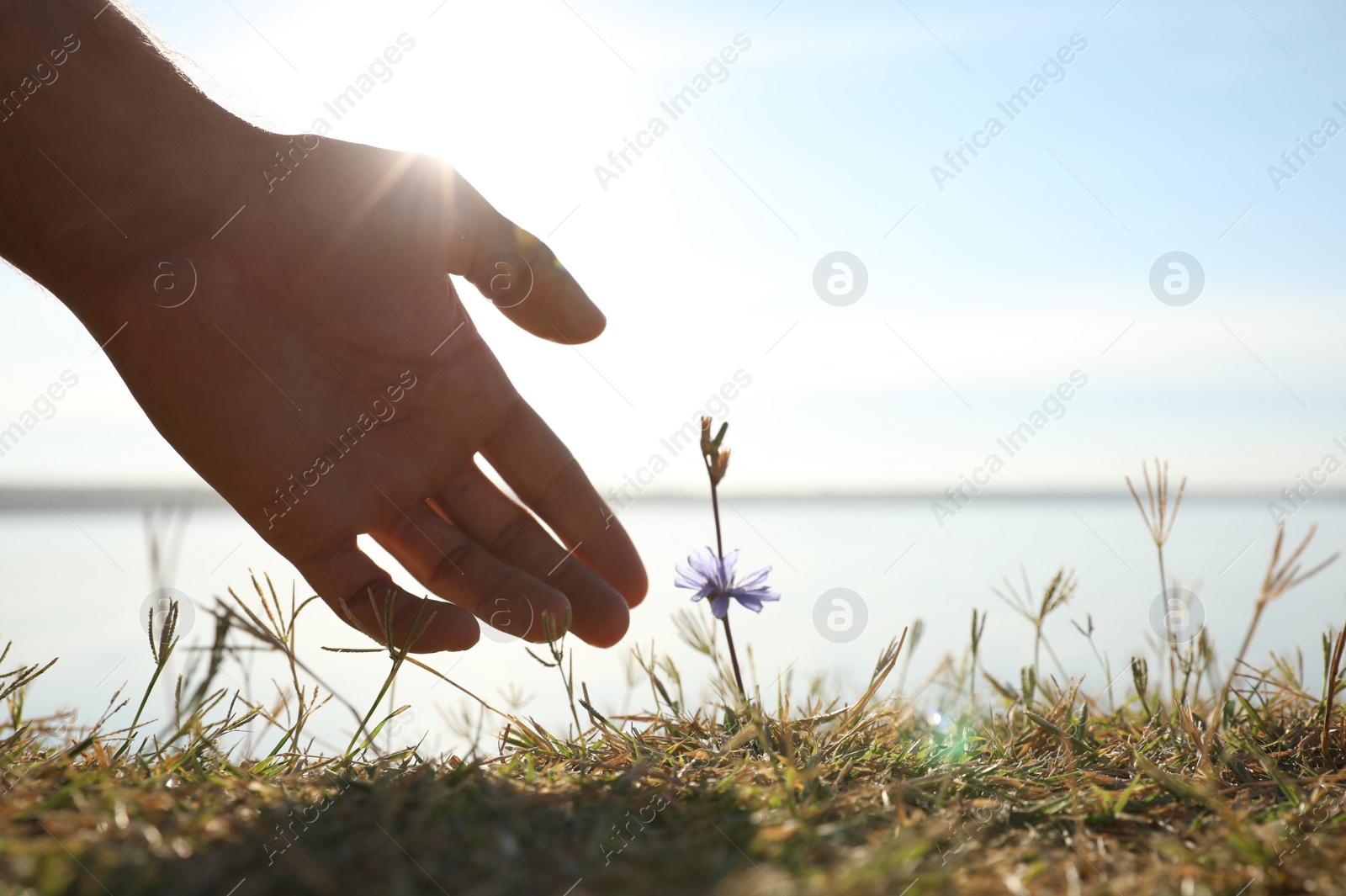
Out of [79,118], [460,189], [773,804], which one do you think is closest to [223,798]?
[773,804]

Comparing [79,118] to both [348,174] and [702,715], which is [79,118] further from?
[702,715]

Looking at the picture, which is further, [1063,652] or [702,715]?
[1063,652]

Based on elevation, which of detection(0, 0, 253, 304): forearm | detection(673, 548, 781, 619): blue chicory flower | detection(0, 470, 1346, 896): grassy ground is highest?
detection(0, 0, 253, 304): forearm

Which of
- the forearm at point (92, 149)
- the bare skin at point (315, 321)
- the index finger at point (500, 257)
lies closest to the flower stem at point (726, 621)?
the bare skin at point (315, 321)

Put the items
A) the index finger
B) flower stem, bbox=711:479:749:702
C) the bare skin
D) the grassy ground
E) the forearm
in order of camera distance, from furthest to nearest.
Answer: the index finger, the bare skin, the forearm, flower stem, bbox=711:479:749:702, the grassy ground

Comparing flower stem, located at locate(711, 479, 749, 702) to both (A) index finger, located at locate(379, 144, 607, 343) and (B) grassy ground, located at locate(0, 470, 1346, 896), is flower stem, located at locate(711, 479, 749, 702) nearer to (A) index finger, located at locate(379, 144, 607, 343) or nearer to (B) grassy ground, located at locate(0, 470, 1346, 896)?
(B) grassy ground, located at locate(0, 470, 1346, 896)

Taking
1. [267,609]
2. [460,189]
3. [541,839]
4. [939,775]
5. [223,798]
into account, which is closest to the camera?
[541,839]

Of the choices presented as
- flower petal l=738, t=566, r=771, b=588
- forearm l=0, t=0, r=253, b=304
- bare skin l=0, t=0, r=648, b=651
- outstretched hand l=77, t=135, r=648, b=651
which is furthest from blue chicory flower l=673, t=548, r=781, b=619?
forearm l=0, t=0, r=253, b=304
